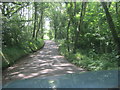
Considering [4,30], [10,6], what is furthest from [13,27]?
[10,6]

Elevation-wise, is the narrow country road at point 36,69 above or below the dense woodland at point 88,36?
below

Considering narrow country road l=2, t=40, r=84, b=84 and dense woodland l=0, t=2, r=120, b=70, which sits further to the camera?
dense woodland l=0, t=2, r=120, b=70

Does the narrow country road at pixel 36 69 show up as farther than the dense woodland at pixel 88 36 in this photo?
No

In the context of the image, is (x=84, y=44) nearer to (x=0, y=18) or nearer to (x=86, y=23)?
(x=86, y=23)

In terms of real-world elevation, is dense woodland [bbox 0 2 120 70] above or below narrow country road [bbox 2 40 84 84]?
above

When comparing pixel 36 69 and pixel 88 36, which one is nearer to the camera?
pixel 36 69

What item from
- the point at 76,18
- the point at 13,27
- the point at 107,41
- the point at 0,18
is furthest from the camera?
the point at 76,18

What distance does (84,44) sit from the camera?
64.9 ft

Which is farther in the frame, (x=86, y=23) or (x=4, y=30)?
(x=86, y=23)

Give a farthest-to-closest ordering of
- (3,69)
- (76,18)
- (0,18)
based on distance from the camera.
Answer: (76,18), (0,18), (3,69)

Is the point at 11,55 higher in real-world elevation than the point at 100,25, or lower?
lower

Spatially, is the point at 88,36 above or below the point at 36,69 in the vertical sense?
above

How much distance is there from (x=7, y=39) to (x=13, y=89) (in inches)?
424

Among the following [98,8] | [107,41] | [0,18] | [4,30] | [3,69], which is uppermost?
[98,8]
